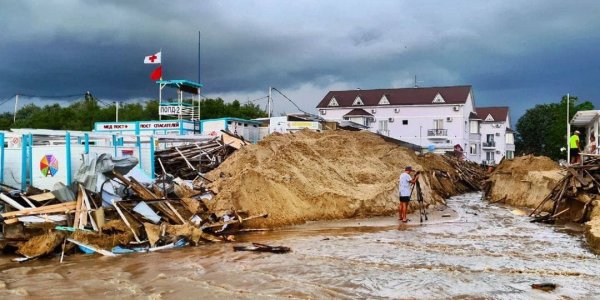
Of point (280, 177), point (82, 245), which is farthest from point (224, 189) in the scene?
point (82, 245)

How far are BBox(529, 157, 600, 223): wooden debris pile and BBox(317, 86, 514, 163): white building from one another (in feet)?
145

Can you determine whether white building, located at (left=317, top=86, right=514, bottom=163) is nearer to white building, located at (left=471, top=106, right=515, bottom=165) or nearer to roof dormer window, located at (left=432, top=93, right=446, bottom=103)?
roof dormer window, located at (left=432, top=93, right=446, bottom=103)

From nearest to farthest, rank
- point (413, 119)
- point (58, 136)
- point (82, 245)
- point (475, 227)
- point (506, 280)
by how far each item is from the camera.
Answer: point (506, 280) → point (82, 245) → point (58, 136) → point (475, 227) → point (413, 119)

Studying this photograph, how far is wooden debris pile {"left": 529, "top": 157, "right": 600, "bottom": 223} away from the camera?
57.5 ft

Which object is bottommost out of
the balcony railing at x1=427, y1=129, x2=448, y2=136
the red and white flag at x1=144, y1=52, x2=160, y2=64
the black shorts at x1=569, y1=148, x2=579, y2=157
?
the black shorts at x1=569, y1=148, x2=579, y2=157

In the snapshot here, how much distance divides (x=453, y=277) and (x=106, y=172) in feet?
30.8

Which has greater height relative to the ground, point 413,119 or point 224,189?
point 413,119

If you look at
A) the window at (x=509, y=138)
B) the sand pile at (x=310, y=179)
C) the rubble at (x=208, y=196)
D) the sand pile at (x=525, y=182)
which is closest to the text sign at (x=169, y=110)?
the rubble at (x=208, y=196)

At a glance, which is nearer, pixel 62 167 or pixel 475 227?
pixel 62 167

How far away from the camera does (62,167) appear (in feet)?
48.8

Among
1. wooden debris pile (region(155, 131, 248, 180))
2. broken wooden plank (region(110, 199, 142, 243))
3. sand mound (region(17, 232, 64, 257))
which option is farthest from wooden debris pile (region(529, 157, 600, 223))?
sand mound (region(17, 232, 64, 257))

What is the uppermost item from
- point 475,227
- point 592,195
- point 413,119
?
point 413,119

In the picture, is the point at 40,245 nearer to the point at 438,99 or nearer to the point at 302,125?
the point at 302,125

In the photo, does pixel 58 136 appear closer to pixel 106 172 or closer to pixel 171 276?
pixel 106 172
